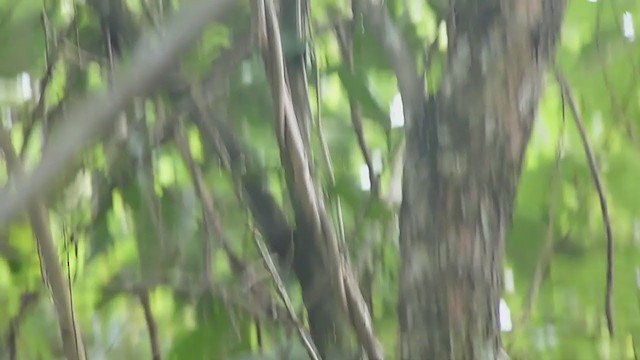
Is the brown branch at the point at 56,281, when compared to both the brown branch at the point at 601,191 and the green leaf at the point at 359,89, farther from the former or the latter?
the brown branch at the point at 601,191

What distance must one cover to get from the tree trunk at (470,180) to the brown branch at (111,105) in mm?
135

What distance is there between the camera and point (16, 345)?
2.25 feet

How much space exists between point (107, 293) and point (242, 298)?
122 mm

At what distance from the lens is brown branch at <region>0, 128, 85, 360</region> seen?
1.87 feet

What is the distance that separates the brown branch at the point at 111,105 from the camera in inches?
15.6

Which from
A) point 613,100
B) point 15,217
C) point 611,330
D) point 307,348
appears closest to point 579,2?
point 613,100

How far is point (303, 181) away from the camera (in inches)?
19.3

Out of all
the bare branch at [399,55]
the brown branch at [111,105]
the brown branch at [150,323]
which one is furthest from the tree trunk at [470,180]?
the brown branch at [150,323]

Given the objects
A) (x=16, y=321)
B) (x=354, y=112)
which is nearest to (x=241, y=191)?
(x=354, y=112)

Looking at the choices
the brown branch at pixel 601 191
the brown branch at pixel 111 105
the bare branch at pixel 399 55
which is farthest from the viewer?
the brown branch at pixel 601 191

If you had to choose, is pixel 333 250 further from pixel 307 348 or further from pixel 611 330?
pixel 611 330

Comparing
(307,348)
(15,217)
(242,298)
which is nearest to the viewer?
(15,217)

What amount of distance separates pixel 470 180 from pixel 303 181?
86 mm

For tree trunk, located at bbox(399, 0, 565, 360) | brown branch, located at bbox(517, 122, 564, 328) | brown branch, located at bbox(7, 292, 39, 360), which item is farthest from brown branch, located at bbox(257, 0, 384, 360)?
brown branch, located at bbox(7, 292, 39, 360)
